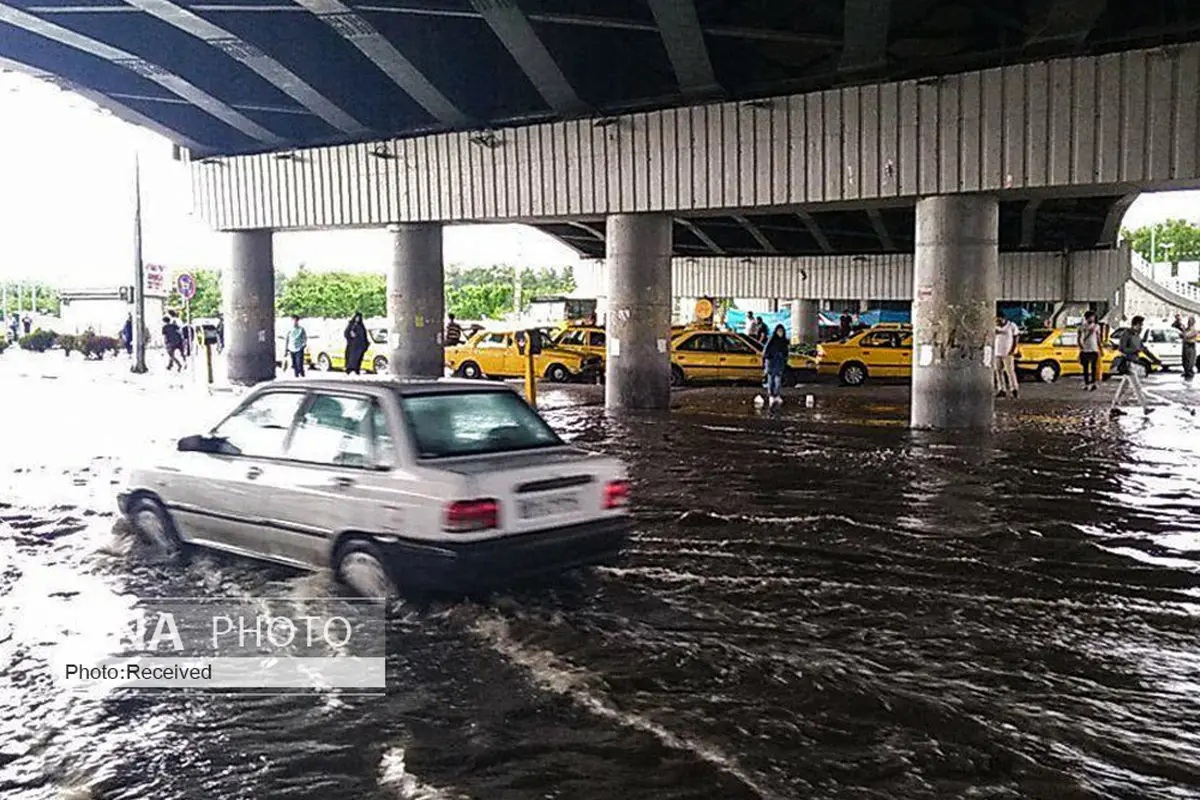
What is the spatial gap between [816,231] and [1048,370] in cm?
930

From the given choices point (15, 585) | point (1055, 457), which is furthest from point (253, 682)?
point (1055, 457)

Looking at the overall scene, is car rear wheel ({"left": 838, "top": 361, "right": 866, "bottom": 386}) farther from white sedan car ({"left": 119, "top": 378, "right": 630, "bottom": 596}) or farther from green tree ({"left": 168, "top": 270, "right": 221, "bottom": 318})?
green tree ({"left": 168, "top": 270, "right": 221, "bottom": 318})

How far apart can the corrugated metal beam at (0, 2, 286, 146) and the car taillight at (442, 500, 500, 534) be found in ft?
57.0

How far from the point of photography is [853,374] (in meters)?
28.1

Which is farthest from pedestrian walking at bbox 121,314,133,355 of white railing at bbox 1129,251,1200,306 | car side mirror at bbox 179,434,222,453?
white railing at bbox 1129,251,1200,306

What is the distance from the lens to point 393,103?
77.2ft

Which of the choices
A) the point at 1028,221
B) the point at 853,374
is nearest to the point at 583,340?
the point at 853,374

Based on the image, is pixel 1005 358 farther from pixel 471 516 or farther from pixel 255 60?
pixel 471 516

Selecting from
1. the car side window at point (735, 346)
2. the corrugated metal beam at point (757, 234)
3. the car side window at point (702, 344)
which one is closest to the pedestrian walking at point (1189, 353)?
the car side window at point (735, 346)

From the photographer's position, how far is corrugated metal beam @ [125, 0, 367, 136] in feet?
61.3

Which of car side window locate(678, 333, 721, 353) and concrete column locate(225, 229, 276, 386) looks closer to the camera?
concrete column locate(225, 229, 276, 386)

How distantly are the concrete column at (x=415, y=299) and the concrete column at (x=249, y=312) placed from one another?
172 inches

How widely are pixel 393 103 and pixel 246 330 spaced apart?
23.9 ft

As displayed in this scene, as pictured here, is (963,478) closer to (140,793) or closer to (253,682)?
(253,682)
